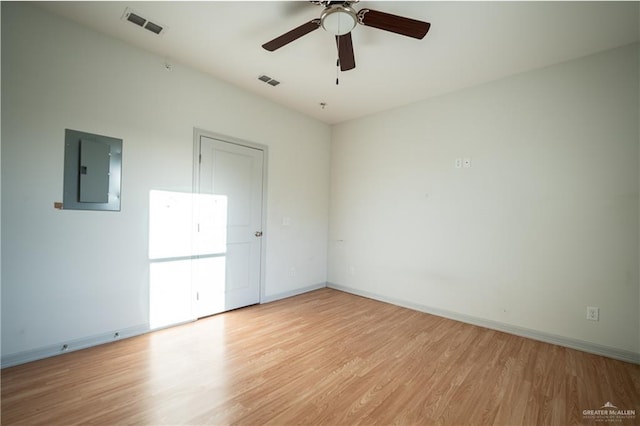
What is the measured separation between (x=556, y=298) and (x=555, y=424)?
1584 mm

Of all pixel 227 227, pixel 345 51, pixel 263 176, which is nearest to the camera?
pixel 345 51

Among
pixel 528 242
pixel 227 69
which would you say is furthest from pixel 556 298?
pixel 227 69

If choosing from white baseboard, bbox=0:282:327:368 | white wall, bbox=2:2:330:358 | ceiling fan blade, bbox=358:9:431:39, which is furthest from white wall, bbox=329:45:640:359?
white baseboard, bbox=0:282:327:368

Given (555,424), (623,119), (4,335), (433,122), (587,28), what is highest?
(587,28)

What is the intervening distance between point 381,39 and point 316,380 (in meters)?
3.06

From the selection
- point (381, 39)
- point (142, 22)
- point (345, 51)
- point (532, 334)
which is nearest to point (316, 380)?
point (532, 334)

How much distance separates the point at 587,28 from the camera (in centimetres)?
238

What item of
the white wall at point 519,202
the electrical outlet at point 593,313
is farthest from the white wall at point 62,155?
the electrical outlet at point 593,313

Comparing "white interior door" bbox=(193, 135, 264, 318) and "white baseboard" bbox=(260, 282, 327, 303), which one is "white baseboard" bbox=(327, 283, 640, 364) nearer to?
"white baseboard" bbox=(260, 282, 327, 303)

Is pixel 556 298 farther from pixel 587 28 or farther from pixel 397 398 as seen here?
pixel 587 28

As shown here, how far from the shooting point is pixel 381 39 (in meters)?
2.59

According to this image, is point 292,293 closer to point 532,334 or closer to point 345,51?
point 532,334

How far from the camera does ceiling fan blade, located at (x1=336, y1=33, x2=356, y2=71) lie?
7.17ft

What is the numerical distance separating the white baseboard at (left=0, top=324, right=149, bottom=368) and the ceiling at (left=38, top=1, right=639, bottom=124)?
291 cm
